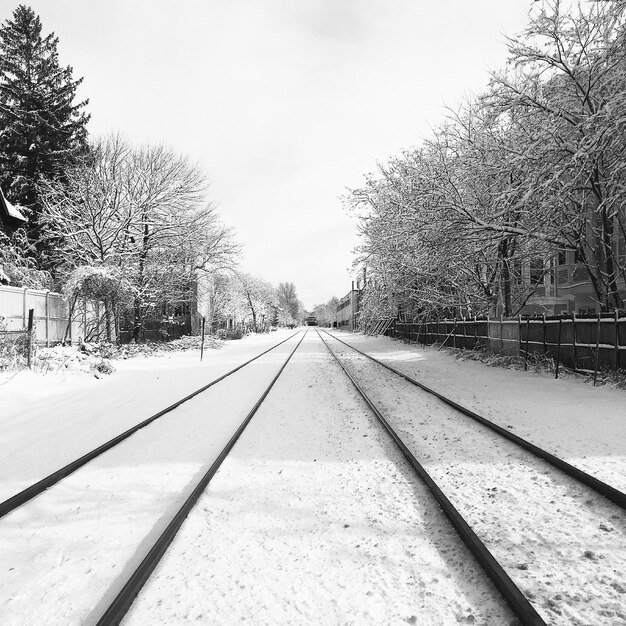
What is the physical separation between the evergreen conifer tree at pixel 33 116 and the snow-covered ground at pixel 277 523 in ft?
71.8

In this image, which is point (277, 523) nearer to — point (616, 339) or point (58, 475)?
point (58, 475)

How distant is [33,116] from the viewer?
2458 centimetres

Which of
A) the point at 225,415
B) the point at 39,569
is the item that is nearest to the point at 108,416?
the point at 225,415

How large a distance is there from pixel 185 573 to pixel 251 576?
0.42m

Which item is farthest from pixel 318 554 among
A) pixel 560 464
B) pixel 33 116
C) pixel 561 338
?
pixel 33 116

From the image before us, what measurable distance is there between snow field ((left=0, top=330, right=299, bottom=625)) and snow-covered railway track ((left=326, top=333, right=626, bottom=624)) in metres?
2.30

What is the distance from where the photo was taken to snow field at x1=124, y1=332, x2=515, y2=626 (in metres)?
2.31

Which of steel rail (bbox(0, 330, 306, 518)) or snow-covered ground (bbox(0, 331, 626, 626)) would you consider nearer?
snow-covered ground (bbox(0, 331, 626, 626))

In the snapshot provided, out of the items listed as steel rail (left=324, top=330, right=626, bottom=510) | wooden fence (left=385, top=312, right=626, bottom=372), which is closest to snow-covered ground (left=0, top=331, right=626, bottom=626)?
steel rail (left=324, top=330, right=626, bottom=510)

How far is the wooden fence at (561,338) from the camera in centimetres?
966

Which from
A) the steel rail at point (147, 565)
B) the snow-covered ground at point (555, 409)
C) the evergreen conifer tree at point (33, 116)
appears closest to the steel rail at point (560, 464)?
the snow-covered ground at point (555, 409)

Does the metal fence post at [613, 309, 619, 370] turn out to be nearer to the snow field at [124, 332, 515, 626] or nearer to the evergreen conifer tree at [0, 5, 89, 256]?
the snow field at [124, 332, 515, 626]

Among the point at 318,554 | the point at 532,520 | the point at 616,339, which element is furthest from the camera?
the point at 616,339

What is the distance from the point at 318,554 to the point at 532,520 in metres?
1.72
